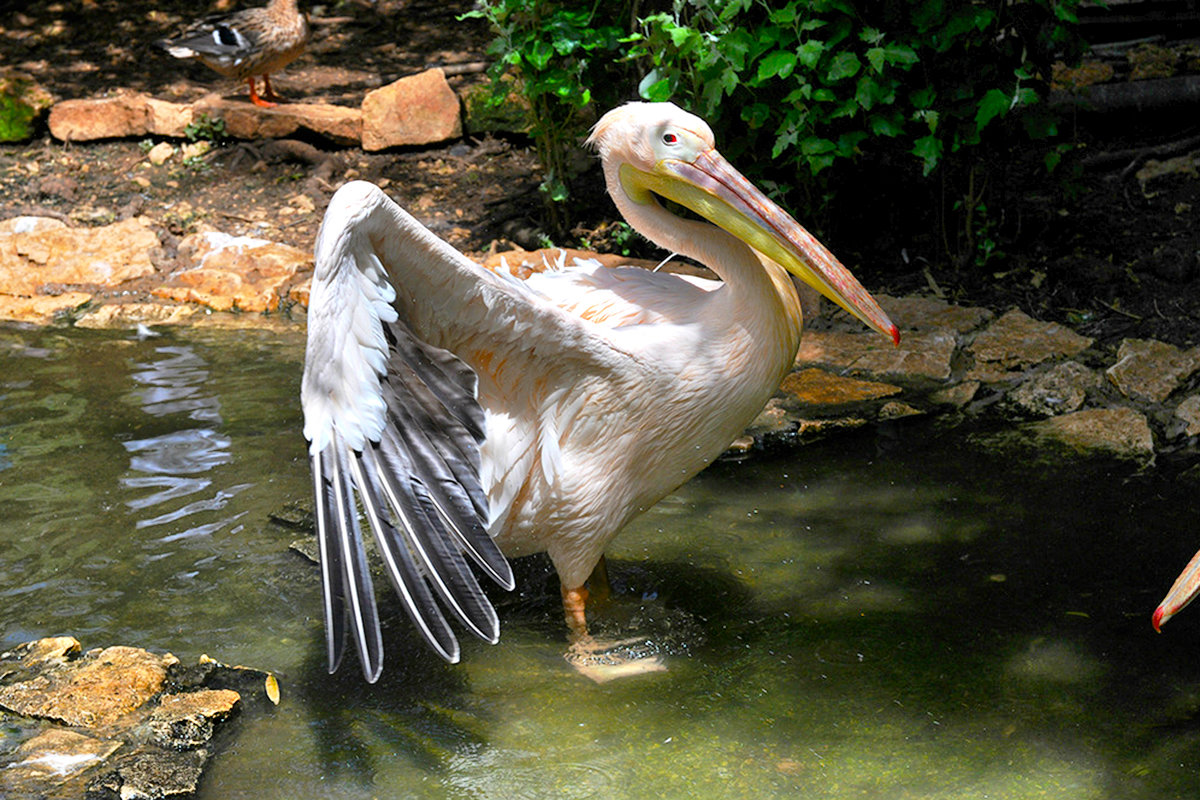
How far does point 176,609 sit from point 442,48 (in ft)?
18.5

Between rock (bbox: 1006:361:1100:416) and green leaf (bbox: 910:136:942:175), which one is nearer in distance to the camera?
rock (bbox: 1006:361:1100:416)

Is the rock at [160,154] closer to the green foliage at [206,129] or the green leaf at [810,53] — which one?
the green foliage at [206,129]

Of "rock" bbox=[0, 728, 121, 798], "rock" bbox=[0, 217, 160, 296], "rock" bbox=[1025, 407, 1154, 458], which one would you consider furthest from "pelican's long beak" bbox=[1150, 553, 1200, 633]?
"rock" bbox=[0, 217, 160, 296]

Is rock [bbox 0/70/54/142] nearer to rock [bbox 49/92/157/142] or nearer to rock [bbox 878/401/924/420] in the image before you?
rock [bbox 49/92/157/142]

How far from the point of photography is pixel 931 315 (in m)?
4.11

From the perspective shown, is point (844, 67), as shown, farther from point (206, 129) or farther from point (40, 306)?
point (206, 129)

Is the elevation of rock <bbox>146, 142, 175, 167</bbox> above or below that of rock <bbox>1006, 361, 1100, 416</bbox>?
above

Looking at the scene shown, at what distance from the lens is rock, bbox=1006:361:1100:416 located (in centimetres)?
353

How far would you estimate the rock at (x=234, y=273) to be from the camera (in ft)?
15.9

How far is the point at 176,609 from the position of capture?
2.76m

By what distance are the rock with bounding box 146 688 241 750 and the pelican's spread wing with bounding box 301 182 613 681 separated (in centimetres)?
45

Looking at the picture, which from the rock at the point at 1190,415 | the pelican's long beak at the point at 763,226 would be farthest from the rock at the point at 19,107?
the rock at the point at 1190,415

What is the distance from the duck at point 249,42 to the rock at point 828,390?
3.97 m

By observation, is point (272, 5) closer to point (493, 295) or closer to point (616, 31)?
point (616, 31)
